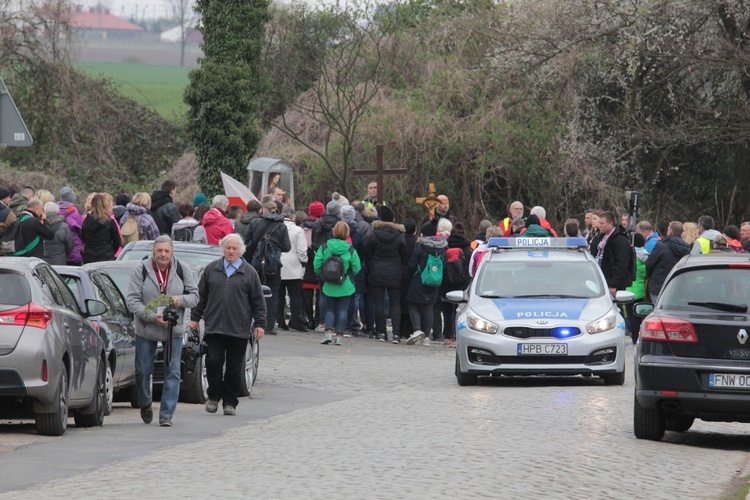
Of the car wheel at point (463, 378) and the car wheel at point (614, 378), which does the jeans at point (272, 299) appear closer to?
the car wheel at point (463, 378)

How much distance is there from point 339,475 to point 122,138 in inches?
1650

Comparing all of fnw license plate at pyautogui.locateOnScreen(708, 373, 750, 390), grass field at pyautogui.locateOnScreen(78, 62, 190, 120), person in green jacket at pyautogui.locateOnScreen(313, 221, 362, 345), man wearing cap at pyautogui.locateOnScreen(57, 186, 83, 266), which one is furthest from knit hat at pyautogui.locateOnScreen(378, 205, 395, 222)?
grass field at pyautogui.locateOnScreen(78, 62, 190, 120)

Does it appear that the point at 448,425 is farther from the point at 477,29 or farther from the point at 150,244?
the point at 477,29

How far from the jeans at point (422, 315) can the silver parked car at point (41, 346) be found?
11.6m

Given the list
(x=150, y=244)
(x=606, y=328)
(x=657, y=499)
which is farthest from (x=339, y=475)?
(x=150, y=244)

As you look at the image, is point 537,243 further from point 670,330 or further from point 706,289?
point 670,330

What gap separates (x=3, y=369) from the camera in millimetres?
12477

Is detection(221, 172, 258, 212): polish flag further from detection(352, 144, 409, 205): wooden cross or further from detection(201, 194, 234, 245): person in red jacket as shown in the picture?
detection(201, 194, 234, 245): person in red jacket

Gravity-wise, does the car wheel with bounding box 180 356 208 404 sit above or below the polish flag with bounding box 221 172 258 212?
below

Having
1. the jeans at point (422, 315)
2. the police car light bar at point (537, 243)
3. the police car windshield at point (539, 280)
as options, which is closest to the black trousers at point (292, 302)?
the jeans at point (422, 315)

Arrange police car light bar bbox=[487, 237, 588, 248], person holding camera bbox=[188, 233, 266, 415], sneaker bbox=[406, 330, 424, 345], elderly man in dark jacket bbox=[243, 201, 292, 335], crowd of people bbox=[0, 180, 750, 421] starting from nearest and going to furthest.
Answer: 1. person holding camera bbox=[188, 233, 266, 415]
2. police car light bar bbox=[487, 237, 588, 248]
3. crowd of people bbox=[0, 180, 750, 421]
4. elderly man in dark jacket bbox=[243, 201, 292, 335]
5. sneaker bbox=[406, 330, 424, 345]

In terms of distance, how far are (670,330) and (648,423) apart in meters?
0.86

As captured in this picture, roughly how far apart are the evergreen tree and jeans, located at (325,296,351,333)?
47.0 ft

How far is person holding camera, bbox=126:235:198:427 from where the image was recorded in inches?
546
